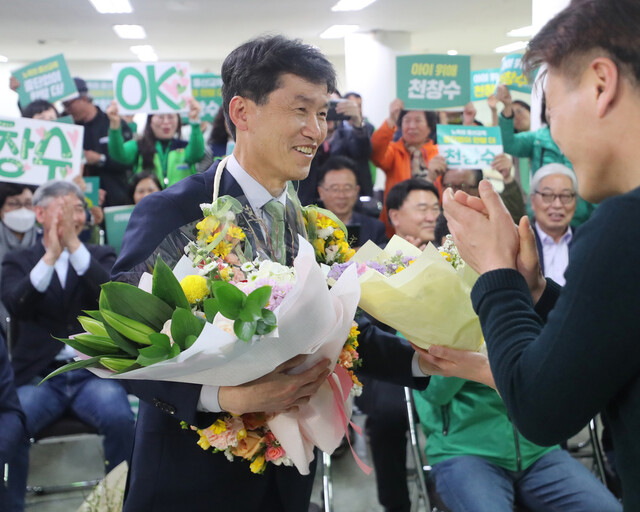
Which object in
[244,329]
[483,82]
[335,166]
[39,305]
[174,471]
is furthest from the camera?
[483,82]

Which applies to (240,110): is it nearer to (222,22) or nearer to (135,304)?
(135,304)

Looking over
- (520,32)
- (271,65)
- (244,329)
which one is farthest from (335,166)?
(520,32)

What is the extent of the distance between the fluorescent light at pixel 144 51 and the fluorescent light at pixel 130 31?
109cm

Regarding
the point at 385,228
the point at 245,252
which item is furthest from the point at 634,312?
the point at 385,228

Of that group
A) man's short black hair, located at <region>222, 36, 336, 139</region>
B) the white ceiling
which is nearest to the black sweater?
man's short black hair, located at <region>222, 36, 336, 139</region>

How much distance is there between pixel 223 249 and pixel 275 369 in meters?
0.23

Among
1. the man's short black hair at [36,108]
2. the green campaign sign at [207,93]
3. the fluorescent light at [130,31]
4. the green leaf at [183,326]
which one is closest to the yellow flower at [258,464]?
the green leaf at [183,326]

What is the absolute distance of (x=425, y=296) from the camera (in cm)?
124

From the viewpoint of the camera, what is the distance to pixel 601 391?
81 cm

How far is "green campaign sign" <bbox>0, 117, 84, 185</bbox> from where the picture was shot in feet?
13.3

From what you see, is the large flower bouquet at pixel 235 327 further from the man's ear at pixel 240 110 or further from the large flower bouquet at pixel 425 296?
the man's ear at pixel 240 110

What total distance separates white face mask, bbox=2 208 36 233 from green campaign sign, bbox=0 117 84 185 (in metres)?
0.21

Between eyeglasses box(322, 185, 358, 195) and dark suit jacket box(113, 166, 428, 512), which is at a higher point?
eyeglasses box(322, 185, 358, 195)

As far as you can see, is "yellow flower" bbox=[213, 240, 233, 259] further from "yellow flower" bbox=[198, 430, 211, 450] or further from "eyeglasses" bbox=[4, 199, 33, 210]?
"eyeglasses" bbox=[4, 199, 33, 210]
